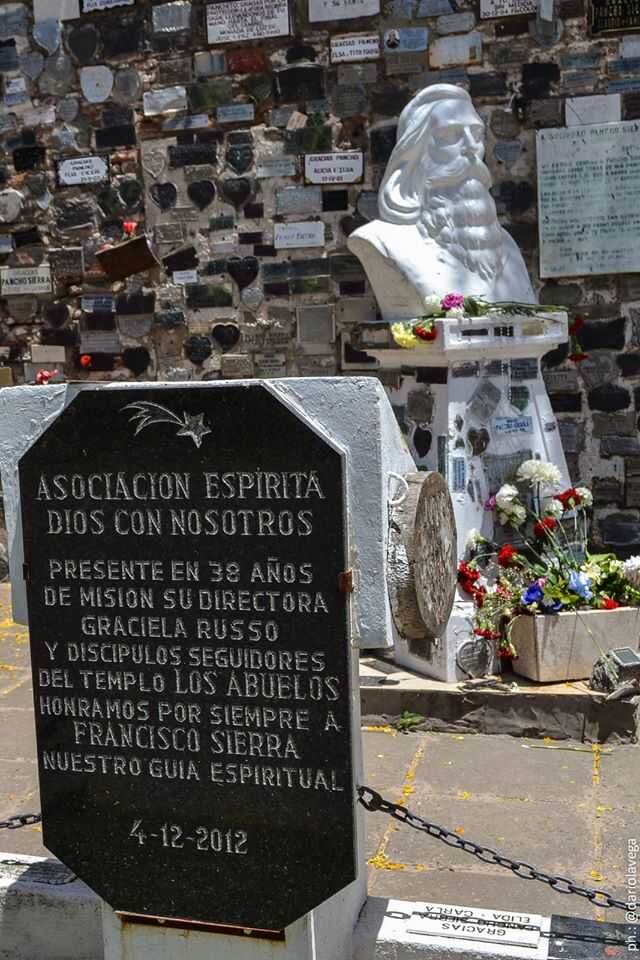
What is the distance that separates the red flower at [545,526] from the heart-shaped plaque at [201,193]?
2.85m

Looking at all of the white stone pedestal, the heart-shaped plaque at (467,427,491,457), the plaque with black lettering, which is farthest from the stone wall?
the plaque with black lettering

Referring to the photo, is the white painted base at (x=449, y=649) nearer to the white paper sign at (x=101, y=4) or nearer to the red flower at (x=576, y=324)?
the red flower at (x=576, y=324)

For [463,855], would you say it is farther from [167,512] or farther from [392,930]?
[167,512]

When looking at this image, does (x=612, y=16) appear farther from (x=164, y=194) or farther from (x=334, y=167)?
(x=164, y=194)

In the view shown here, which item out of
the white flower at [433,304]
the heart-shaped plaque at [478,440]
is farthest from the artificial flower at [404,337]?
the heart-shaped plaque at [478,440]

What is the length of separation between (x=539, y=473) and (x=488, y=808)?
1.51 metres

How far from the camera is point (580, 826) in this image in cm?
348

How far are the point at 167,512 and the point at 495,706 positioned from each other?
2263 mm

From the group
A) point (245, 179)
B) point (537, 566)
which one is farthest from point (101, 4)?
point (537, 566)

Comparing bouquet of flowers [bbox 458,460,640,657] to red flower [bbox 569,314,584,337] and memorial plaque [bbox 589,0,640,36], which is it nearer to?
red flower [bbox 569,314,584,337]

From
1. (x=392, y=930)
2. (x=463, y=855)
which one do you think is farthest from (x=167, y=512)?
(x=463, y=855)

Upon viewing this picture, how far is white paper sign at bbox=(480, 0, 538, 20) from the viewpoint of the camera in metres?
5.61

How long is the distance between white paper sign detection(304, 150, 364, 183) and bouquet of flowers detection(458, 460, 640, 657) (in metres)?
2.15

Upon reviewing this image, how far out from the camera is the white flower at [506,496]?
459 cm
